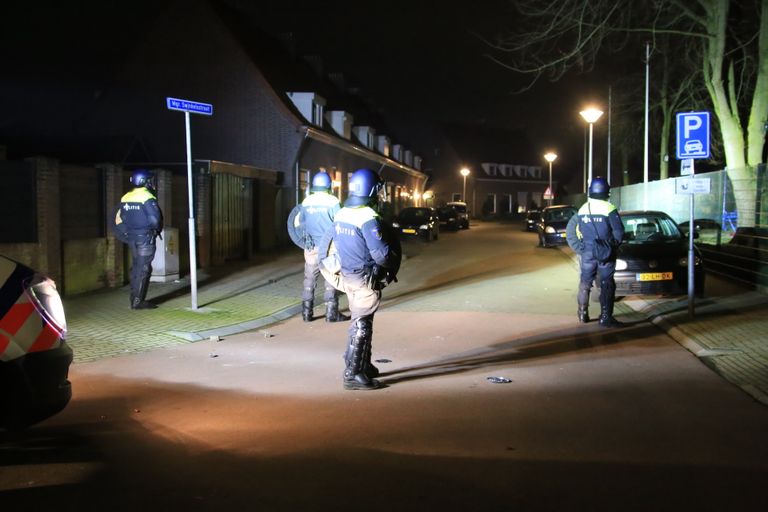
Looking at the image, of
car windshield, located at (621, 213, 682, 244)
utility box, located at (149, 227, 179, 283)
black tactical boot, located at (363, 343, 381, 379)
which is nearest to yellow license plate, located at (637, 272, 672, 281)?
car windshield, located at (621, 213, 682, 244)

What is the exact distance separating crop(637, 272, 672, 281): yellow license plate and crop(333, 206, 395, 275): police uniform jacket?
22.1 feet

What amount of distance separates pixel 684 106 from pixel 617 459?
2598 centimetres

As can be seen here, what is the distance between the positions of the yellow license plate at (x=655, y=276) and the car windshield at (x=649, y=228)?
→ 46.9 inches

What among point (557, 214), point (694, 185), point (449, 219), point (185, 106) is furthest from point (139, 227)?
point (449, 219)

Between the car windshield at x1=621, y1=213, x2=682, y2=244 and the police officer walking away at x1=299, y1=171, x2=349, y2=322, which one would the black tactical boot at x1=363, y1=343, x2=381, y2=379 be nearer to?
the police officer walking away at x1=299, y1=171, x2=349, y2=322

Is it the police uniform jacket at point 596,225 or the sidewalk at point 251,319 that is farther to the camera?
the police uniform jacket at point 596,225

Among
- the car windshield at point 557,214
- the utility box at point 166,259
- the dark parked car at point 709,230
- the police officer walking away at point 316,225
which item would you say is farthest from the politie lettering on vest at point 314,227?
the car windshield at point 557,214

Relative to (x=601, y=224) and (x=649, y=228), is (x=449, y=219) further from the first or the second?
(x=601, y=224)

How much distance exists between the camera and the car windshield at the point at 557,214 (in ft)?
85.3

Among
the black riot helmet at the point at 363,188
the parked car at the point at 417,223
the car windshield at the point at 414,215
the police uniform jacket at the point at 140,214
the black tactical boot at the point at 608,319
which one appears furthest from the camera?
the car windshield at the point at 414,215

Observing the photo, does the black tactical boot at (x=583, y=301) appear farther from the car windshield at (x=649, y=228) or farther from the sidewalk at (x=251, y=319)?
the car windshield at (x=649, y=228)

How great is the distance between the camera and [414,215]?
3041 cm

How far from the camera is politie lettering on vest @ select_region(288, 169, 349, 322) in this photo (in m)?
10.1

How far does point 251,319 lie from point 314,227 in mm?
1803
